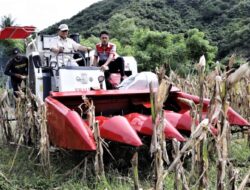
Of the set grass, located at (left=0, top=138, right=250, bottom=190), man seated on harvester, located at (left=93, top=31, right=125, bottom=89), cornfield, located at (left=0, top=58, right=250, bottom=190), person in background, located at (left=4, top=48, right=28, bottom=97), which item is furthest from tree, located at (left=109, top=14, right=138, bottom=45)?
grass, located at (left=0, top=138, right=250, bottom=190)

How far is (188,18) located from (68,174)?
3888cm

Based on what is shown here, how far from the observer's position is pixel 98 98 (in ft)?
20.0

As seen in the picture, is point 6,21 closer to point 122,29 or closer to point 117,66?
point 122,29

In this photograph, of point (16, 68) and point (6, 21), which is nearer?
point (16, 68)

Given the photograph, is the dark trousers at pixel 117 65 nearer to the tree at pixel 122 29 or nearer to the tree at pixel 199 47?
the tree at pixel 199 47

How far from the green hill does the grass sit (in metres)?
24.1

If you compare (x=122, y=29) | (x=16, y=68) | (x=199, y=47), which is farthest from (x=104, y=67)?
(x=122, y=29)

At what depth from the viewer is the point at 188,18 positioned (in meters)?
42.4

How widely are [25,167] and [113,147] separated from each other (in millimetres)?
1139

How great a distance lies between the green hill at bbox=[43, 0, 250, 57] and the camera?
32.0 meters

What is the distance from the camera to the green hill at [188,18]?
32.0 m

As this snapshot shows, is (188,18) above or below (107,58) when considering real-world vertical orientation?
above

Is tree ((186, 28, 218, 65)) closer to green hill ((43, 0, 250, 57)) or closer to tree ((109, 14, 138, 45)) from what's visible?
green hill ((43, 0, 250, 57))

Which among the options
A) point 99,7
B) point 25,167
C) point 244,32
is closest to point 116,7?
point 99,7
